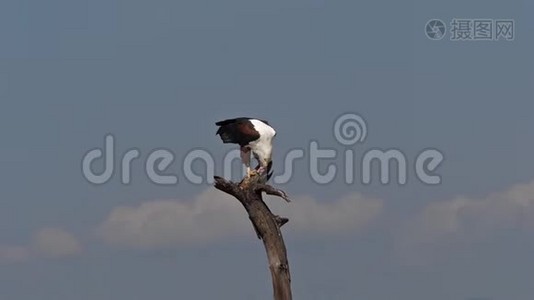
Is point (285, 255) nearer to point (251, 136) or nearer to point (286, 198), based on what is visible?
point (286, 198)

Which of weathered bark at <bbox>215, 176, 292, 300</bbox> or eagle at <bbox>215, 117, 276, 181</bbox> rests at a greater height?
eagle at <bbox>215, 117, 276, 181</bbox>

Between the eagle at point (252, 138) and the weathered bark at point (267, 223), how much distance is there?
0.40 ft

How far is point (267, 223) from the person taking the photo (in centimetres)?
709

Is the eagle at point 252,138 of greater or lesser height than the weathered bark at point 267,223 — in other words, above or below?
above

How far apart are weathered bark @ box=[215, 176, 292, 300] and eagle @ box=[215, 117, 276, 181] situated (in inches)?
4.8

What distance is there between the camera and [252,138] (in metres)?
7.07

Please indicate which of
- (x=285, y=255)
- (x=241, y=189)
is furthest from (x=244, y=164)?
(x=285, y=255)

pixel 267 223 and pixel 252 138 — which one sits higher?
pixel 252 138

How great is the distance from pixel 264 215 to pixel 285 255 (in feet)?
1.29

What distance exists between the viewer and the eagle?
7.07 metres

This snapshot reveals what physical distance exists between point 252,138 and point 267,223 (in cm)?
73

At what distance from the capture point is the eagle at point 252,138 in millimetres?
7070

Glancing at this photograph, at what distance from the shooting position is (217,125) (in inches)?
285

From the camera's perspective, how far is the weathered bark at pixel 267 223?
7.09m
